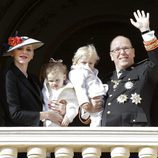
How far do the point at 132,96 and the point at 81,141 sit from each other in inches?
24.5

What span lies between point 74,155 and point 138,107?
1.87ft

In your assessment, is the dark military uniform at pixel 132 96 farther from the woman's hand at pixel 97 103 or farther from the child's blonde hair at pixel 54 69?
the child's blonde hair at pixel 54 69

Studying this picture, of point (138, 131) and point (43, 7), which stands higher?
point (43, 7)

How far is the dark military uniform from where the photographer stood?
257 inches

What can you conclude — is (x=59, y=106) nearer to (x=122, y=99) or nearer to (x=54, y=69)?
(x=54, y=69)

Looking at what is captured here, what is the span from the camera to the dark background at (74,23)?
30.6ft

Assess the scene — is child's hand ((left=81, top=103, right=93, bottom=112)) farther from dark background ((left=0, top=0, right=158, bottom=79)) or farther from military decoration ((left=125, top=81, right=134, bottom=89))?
dark background ((left=0, top=0, right=158, bottom=79))

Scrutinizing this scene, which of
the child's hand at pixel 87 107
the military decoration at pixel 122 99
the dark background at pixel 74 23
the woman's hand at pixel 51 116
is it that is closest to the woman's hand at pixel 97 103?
the child's hand at pixel 87 107

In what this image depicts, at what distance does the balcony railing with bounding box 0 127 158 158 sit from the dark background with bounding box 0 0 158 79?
3085mm

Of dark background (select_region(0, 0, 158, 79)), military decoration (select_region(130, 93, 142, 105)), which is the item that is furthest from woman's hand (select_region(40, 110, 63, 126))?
dark background (select_region(0, 0, 158, 79))

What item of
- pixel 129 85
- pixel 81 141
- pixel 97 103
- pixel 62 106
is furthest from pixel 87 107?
pixel 81 141

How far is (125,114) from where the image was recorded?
6562mm

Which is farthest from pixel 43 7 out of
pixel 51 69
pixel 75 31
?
pixel 51 69

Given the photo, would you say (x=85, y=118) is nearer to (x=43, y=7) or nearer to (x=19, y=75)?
(x=19, y=75)
